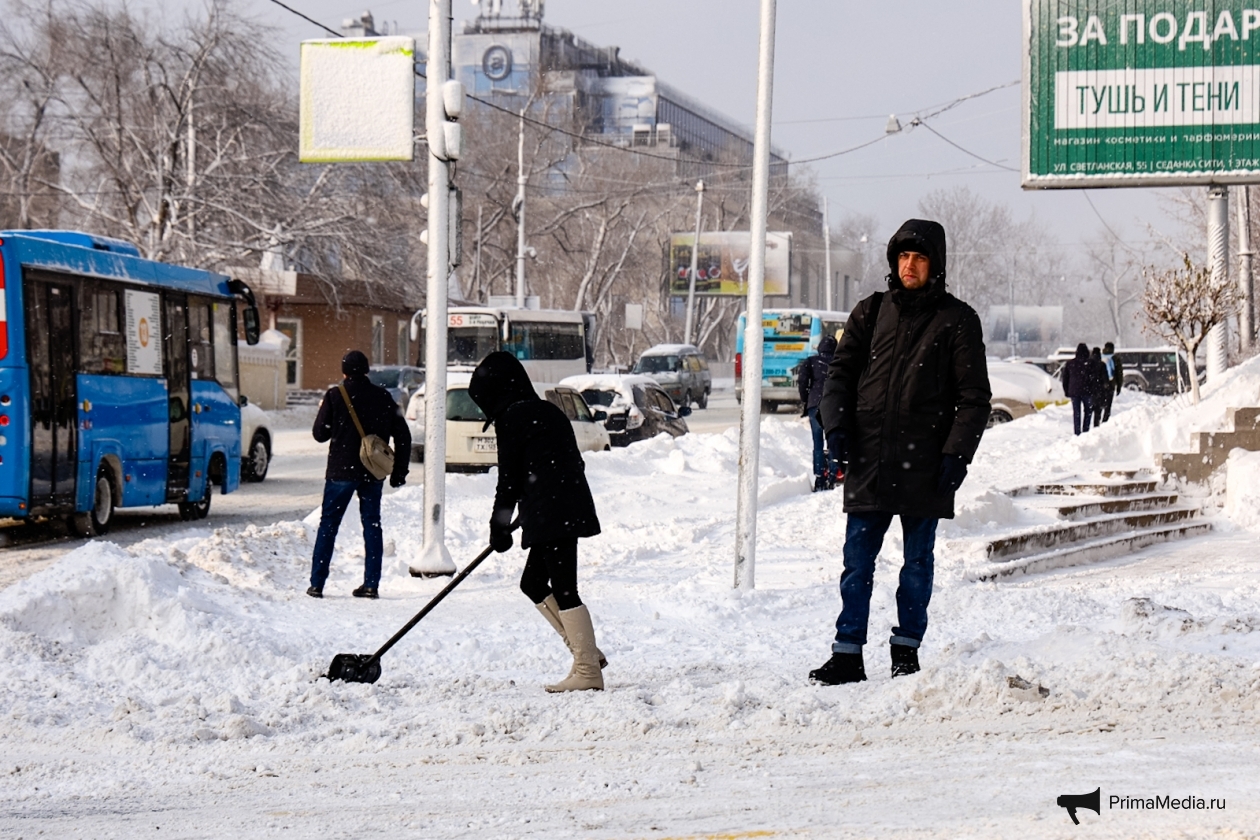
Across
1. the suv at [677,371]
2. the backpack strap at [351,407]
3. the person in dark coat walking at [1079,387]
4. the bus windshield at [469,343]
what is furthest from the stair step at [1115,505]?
the suv at [677,371]

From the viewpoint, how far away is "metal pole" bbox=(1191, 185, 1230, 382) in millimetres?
22250

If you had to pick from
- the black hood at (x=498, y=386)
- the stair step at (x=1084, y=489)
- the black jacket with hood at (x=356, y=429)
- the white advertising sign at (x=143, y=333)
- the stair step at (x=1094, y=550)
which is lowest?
the stair step at (x=1094, y=550)

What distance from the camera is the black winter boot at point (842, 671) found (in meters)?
6.36

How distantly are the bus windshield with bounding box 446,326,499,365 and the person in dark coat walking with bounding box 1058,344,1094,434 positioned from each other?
14.9 metres

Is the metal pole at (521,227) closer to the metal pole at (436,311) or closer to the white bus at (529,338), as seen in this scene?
the white bus at (529,338)

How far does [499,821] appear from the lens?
4.65 metres

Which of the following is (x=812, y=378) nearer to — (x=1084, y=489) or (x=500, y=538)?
(x=1084, y=489)

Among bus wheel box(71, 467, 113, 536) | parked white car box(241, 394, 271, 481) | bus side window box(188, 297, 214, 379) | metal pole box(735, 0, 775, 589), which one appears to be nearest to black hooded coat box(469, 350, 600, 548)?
metal pole box(735, 0, 775, 589)

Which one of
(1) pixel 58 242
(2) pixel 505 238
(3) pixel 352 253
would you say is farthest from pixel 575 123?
(1) pixel 58 242

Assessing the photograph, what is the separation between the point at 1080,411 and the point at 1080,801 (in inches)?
832

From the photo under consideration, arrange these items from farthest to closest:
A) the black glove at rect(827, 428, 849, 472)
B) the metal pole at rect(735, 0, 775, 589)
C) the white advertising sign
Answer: the white advertising sign
the metal pole at rect(735, 0, 775, 589)
the black glove at rect(827, 428, 849, 472)

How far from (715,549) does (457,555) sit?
2.18 m

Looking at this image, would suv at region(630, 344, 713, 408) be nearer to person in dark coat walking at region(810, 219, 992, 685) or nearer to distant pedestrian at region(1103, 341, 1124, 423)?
distant pedestrian at region(1103, 341, 1124, 423)

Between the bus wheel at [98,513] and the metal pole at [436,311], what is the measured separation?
4.80 meters
